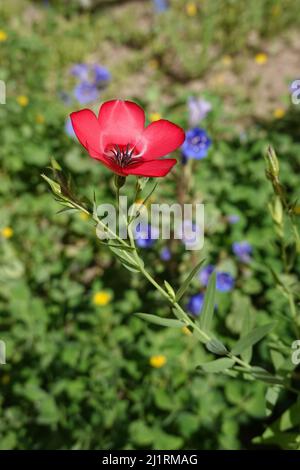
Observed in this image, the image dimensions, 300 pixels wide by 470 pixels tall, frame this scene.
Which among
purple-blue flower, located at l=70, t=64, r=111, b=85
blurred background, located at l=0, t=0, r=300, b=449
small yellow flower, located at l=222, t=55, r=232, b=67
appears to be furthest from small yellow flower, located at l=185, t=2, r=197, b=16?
purple-blue flower, located at l=70, t=64, r=111, b=85

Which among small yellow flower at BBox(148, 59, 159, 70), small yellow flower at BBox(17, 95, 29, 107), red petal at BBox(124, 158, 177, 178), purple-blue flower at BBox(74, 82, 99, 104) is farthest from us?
small yellow flower at BBox(148, 59, 159, 70)

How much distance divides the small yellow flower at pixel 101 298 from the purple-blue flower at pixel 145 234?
208mm

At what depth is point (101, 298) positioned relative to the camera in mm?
1698

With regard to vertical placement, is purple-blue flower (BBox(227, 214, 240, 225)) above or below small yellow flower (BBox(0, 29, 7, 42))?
below

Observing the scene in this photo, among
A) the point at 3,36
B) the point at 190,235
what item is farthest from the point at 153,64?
the point at 190,235

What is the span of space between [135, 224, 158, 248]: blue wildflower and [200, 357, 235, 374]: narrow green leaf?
1.87ft

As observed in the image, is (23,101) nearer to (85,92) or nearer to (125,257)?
(85,92)

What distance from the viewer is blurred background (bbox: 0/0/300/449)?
1.44m

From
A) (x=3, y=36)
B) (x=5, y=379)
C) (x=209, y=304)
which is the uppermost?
(x=3, y=36)

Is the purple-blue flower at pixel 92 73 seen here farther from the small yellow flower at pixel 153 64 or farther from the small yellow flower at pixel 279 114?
the small yellow flower at pixel 279 114

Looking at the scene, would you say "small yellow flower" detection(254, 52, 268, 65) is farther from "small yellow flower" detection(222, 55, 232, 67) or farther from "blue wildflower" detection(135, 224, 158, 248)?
"blue wildflower" detection(135, 224, 158, 248)

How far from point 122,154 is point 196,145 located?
0.93 metres

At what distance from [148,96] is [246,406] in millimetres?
1443

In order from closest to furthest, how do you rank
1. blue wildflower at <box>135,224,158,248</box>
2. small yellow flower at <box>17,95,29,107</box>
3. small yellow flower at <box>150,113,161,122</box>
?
blue wildflower at <box>135,224,158,248</box>
small yellow flower at <box>150,113,161,122</box>
small yellow flower at <box>17,95,29,107</box>
